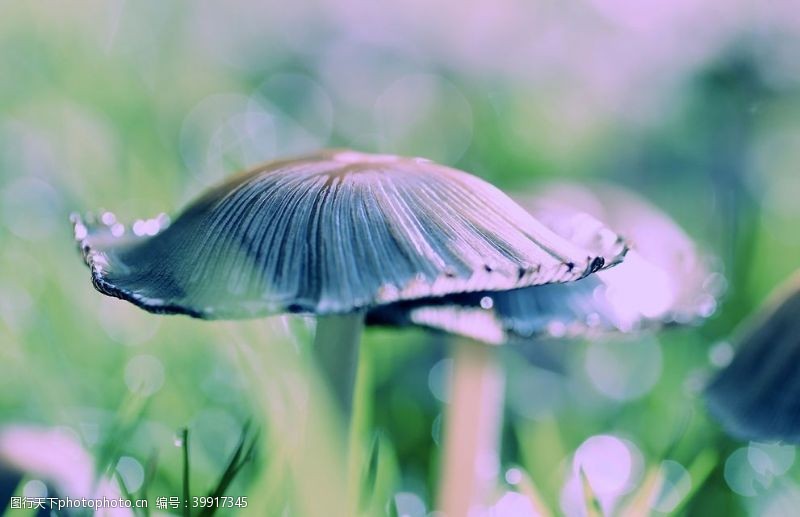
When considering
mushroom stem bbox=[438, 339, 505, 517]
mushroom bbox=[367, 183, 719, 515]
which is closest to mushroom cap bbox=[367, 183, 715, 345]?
mushroom bbox=[367, 183, 719, 515]

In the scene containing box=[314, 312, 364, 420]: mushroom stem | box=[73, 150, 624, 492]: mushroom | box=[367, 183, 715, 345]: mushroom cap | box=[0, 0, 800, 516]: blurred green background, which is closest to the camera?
box=[73, 150, 624, 492]: mushroom

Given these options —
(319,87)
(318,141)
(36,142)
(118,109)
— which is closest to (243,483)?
(36,142)

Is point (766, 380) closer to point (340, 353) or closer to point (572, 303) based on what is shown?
point (572, 303)

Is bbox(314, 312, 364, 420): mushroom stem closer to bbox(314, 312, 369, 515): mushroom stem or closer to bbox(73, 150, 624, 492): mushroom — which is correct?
bbox(314, 312, 369, 515): mushroom stem

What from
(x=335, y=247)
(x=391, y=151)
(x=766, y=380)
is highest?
(x=335, y=247)

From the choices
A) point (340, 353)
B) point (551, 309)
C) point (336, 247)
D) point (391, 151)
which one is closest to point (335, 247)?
point (336, 247)

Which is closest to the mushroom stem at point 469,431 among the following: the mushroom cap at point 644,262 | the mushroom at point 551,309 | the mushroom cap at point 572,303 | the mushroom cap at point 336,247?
the mushroom at point 551,309
